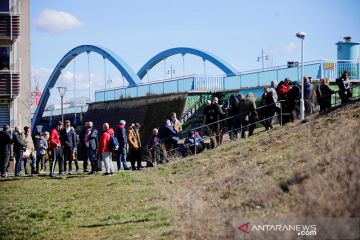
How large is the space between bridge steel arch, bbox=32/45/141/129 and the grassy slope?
29.5m

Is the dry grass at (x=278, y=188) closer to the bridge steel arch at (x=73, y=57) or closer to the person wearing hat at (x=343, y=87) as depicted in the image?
the person wearing hat at (x=343, y=87)

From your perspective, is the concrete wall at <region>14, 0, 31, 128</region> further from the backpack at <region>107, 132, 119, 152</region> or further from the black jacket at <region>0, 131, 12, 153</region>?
the backpack at <region>107, 132, 119, 152</region>

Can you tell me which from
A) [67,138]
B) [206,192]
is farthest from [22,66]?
[206,192]

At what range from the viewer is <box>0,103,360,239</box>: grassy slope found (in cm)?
880

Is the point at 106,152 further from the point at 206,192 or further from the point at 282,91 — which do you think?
the point at 206,192

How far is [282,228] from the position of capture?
7.95m

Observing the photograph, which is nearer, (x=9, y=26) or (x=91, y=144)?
(x=91, y=144)

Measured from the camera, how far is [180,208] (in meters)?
10.1

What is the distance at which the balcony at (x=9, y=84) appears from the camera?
103 ft

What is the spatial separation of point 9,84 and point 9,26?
291cm

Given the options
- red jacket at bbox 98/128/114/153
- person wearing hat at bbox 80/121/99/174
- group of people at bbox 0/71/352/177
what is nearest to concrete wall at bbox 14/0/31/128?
group of people at bbox 0/71/352/177

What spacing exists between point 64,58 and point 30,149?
45027 millimetres

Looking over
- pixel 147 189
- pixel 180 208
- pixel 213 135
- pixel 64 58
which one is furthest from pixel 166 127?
pixel 64 58

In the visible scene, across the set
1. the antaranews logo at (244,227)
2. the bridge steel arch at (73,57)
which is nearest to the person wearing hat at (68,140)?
the antaranews logo at (244,227)
